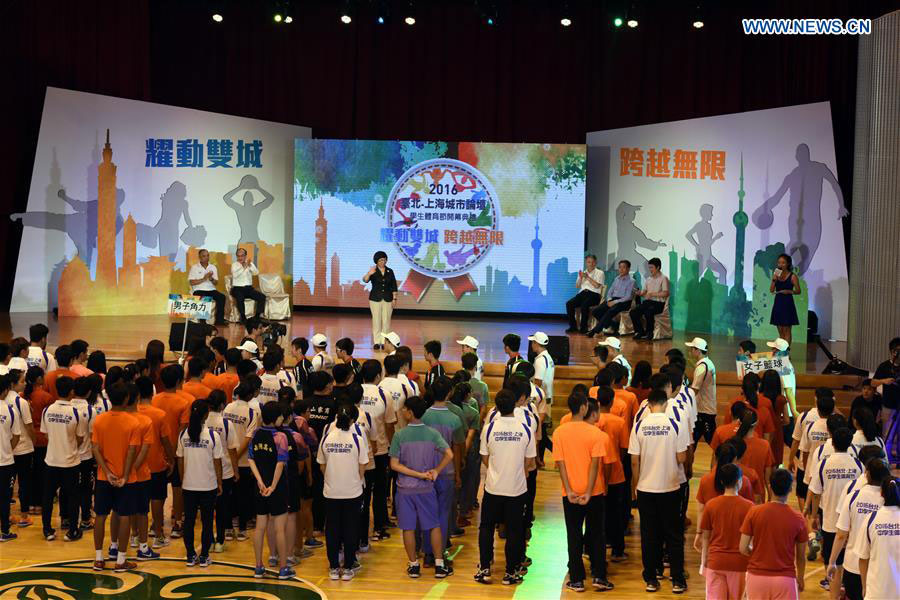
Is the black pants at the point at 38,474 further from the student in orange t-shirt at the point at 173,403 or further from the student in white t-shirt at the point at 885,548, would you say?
the student in white t-shirt at the point at 885,548

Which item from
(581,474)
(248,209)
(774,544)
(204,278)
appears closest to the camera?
(774,544)

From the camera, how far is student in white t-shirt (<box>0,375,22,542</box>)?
8.06 meters

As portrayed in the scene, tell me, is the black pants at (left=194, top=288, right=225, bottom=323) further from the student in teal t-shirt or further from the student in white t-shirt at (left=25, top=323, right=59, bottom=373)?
the student in teal t-shirt

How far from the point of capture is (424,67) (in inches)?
755

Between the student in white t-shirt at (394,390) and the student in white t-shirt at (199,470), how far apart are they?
1.35 meters

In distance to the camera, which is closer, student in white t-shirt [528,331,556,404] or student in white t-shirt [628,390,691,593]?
student in white t-shirt [628,390,691,593]

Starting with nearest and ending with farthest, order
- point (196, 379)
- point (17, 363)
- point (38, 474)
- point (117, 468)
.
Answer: point (117, 468)
point (196, 379)
point (38, 474)
point (17, 363)

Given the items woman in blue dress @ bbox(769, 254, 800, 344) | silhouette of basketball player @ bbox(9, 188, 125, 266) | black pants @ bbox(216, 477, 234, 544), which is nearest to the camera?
black pants @ bbox(216, 477, 234, 544)

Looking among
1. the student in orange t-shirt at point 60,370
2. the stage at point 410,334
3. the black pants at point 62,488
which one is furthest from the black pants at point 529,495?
the stage at point 410,334

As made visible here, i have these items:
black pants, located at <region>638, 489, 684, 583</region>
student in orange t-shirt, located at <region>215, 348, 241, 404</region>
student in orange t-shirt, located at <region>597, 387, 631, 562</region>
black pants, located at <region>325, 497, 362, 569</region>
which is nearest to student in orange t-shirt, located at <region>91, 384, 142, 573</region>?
student in orange t-shirt, located at <region>215, 348, 241, 404</region>

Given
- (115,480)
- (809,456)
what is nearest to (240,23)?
(115,480)

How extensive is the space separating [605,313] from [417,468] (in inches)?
344

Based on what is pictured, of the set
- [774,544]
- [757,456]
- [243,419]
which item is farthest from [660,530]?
[243,419]

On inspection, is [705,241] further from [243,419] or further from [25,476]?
[25,476]
